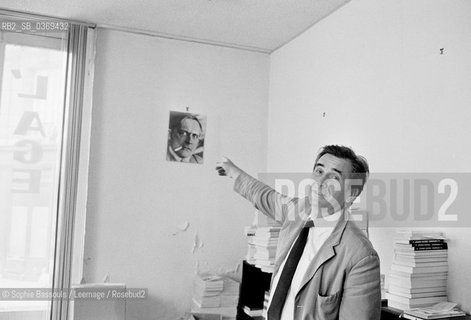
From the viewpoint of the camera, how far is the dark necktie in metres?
1.69

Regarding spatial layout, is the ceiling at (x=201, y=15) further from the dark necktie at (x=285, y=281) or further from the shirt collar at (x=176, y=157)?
the dark necktie at (x=285, y=281)

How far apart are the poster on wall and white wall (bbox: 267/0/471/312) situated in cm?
77

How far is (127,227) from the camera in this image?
11.5ft

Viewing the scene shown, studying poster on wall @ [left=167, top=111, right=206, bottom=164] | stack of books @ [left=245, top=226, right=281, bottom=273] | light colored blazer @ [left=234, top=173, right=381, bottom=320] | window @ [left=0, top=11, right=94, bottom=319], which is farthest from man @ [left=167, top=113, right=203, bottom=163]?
light colored blazer @ [left=234, top=173, right=381, bottom=320]

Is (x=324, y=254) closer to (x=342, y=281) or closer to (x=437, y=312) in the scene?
(x=342, y=281)

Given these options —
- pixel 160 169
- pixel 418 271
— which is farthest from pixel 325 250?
pixel 160 169

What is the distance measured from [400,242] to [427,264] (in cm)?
14

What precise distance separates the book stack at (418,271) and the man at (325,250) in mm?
427

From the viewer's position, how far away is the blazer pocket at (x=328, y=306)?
151cm

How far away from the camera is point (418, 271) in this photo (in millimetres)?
1883

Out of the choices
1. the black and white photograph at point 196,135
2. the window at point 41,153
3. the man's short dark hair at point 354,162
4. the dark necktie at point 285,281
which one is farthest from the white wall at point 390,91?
the window at point 41,153

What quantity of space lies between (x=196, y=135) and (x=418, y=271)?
2.26m

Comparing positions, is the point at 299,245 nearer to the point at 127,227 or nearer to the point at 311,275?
the point at 311,275

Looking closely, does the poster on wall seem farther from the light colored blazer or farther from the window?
the light colored blazer
